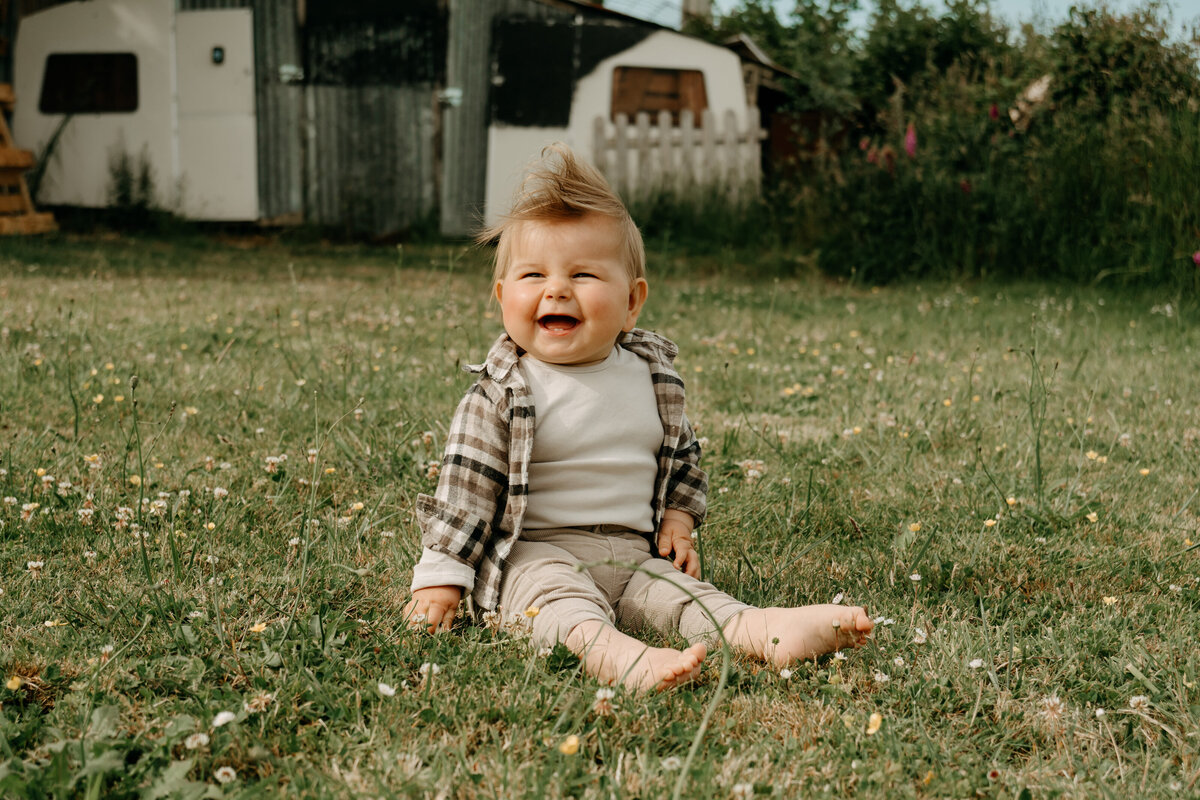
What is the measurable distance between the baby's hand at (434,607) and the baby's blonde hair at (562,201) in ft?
2.41

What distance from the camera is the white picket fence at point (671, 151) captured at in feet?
37.9

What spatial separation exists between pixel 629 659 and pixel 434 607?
459 millimetres

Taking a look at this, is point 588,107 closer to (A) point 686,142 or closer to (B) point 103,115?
(A) point 686,142

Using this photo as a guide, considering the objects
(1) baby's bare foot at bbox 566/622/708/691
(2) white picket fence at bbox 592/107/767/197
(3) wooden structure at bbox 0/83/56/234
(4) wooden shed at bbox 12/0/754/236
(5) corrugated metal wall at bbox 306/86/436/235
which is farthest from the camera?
(5) corrugated metal wall at bbox 306/86/436/235

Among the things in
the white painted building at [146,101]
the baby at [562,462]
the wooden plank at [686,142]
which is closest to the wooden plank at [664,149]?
the wooden plank at [686,142]

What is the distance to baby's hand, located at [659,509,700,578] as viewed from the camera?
8.20 ft

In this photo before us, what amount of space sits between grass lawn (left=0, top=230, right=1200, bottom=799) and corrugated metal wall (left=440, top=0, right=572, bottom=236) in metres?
7.17

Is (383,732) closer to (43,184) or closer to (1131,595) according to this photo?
(1131,595)

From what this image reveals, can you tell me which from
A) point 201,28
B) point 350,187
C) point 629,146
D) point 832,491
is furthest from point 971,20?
point 832,491

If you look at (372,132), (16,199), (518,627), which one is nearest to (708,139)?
(372,132)

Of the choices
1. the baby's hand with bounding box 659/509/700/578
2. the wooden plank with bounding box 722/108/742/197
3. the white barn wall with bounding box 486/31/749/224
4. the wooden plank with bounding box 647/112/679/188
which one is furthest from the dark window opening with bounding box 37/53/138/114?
the baby's hand with bounding box 659/509/700/578

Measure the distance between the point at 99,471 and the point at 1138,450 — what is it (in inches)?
135

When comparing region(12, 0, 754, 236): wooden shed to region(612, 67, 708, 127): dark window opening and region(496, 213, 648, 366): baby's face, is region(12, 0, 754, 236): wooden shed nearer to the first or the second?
region(612, 67, 708, 127): dark window opening

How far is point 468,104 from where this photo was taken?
12.0 metres
